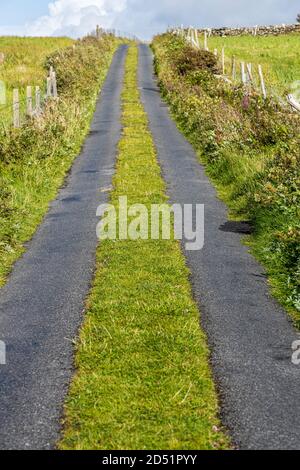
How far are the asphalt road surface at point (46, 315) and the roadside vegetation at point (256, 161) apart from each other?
3.22 metres

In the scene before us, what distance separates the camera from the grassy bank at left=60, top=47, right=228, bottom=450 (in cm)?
514

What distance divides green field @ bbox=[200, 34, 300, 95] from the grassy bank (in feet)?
65.6

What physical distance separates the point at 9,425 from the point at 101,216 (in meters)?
7.74

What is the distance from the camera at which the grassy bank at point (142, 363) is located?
514 cm

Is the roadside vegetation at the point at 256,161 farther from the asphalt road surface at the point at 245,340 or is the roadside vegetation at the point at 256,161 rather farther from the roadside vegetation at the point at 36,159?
the roadside vegetation at the point at 36,159

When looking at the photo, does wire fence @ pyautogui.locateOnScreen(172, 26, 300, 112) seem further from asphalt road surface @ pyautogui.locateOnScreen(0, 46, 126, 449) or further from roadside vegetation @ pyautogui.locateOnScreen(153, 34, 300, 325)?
asphalt road surface @ pyautogui.locateOnScreen(0, 46, 126, 449)

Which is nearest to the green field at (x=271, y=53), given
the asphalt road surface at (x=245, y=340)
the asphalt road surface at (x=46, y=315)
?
the asphalt road surface at (x=46, y=315)

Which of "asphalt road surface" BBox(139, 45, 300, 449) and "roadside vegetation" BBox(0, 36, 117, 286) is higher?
"roadside vegetation" BBox(0, 36, 117, 286)

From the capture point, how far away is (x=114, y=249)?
34.3 feet

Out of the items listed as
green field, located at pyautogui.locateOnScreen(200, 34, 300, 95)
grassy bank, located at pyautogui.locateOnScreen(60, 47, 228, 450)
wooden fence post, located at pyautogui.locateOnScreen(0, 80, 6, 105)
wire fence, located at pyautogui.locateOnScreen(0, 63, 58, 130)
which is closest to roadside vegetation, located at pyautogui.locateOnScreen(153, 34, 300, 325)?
grassy bank, located at pyautogui.locateOnScreen(60, 47, 228, 450)

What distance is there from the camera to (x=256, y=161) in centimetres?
1532
